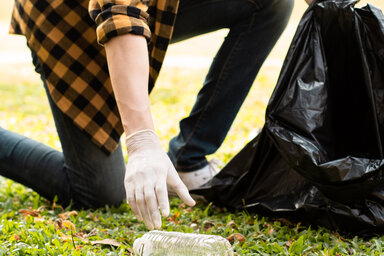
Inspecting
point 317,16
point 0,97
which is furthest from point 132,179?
point 0,97

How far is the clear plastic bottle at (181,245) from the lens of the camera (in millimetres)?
1524

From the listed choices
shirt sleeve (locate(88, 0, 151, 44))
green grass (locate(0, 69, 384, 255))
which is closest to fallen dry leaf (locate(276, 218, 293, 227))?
green grass (locate(0, 69, 384, 255))

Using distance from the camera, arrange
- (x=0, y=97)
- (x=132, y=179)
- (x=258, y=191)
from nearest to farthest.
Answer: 1. (x=132, y=179)
2. (x=258, y=191)
3. (x=0, y=97)

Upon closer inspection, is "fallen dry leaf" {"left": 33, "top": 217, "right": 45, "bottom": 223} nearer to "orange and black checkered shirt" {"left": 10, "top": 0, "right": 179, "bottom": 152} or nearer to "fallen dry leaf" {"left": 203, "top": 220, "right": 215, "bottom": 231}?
"orange and black checkered shirt" {"left": 10, "top": 0, "right": 179, "bottom": 152}

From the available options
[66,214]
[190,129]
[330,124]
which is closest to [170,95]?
[190,129]

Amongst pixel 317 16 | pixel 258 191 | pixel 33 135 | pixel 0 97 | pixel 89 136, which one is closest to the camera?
pixel 317 16

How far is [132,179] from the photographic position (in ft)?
5.04

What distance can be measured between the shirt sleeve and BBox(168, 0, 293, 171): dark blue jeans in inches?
33.2

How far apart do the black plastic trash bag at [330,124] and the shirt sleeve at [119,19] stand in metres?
0.59

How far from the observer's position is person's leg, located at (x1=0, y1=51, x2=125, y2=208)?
2.32 metres

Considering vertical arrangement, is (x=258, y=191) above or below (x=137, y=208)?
below

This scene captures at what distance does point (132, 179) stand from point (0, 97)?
13.8ft

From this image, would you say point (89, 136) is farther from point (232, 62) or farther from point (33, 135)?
point (33, 135)

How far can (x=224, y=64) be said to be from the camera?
2477 millimetres
